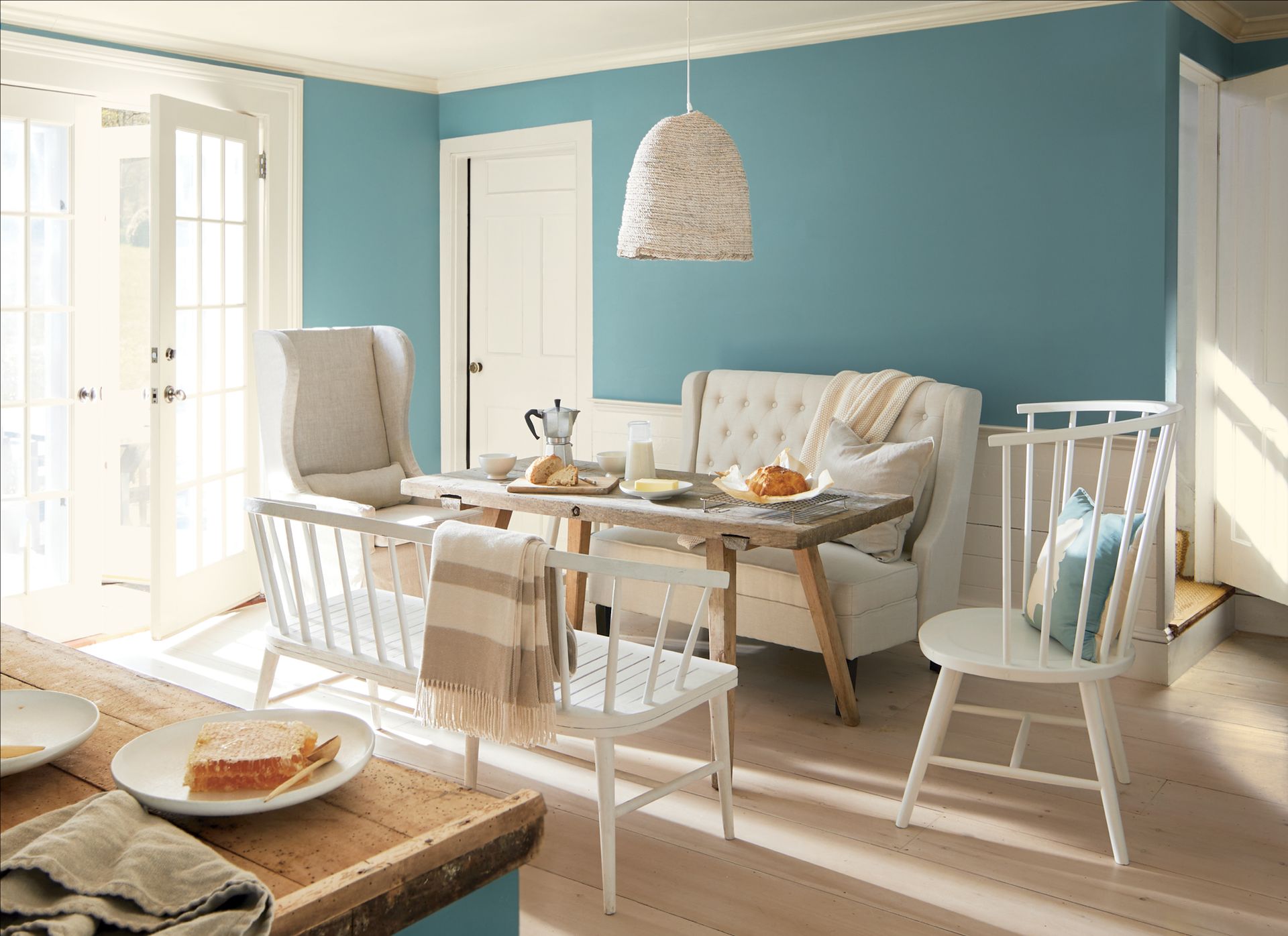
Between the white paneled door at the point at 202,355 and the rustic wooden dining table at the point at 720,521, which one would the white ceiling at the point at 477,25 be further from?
the rustic wooden dining table at the point at 720,521

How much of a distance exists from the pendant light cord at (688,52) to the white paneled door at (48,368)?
2268 millimetres

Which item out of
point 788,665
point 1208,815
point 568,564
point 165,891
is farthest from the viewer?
point 788,665

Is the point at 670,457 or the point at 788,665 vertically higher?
the point at 670,457

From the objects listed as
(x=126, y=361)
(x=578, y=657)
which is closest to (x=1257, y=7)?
(x=578, y=657)

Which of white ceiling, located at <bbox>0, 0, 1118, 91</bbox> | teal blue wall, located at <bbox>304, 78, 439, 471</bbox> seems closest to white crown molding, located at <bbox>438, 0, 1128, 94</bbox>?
white ceiling, located at <bbox>0, 0, 1118, 91</bbox>

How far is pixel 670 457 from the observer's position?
494 cm

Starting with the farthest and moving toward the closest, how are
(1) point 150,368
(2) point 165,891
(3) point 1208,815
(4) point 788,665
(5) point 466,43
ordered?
1. (5) point 466,43
2. (1) point 150,368
3. (4) point 788,665
4. (3) point 1208,815
5. (2) point 165,891

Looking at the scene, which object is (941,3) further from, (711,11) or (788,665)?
(788,665)

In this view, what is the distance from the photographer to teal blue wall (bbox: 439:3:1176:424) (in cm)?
382

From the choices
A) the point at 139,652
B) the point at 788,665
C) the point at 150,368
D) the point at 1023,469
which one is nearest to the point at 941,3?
the point at 1023,469

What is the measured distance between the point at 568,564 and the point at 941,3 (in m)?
2.93

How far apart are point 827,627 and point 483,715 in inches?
53.4

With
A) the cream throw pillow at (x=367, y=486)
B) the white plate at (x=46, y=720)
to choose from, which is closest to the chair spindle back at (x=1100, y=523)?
the white plate at (x=46, y=720)

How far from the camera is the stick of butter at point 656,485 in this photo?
3.21 meters
